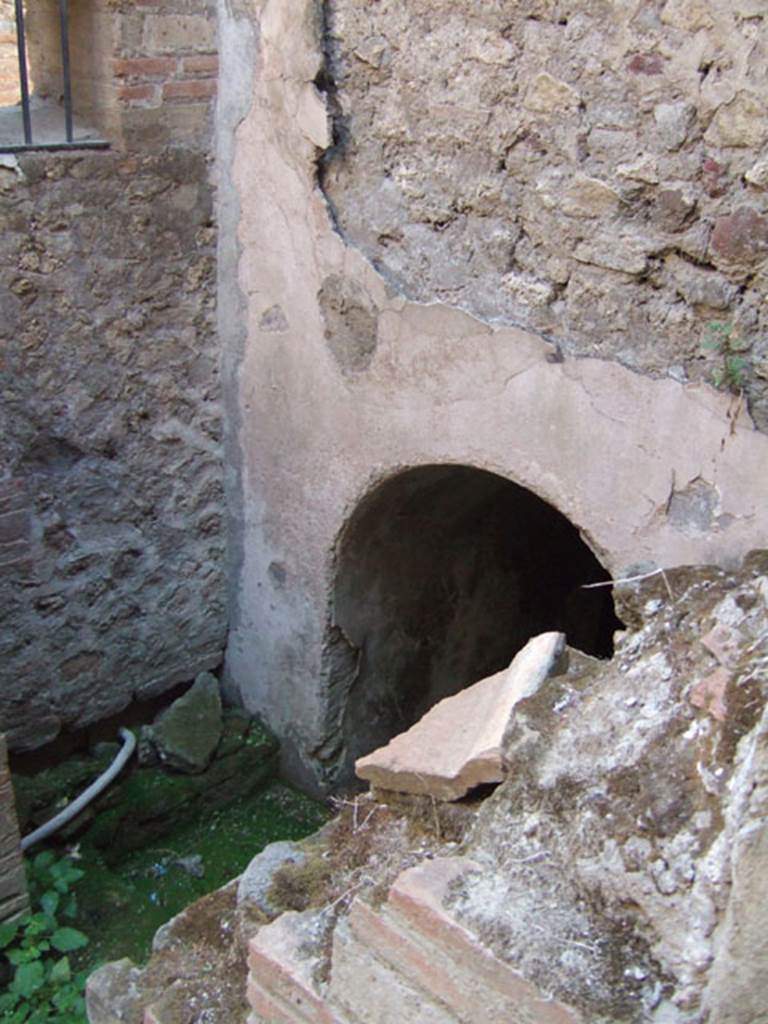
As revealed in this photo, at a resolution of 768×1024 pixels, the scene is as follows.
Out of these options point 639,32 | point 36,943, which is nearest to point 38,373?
point 36,943

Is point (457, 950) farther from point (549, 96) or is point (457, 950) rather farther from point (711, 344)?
point (549, 96)

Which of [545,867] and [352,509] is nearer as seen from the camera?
[545,867]

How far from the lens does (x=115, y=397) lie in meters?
4.20

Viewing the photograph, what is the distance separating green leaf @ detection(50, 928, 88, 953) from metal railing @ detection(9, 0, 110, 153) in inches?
95.9

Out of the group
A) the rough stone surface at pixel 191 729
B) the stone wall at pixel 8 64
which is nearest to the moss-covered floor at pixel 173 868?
the rough stone surface at pixel 191 729

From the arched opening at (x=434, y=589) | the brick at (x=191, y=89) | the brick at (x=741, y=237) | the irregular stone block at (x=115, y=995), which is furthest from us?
the arched opening at (x=434, y=589)

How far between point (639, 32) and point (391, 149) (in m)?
0.93

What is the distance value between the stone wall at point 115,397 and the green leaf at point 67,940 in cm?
80

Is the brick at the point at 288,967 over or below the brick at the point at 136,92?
below

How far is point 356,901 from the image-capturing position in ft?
7.02

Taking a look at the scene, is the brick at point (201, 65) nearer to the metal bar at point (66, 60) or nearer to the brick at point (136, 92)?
the brick at point (136, 92)

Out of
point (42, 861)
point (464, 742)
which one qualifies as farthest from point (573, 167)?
point (42, 861)

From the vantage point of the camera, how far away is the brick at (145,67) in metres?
3.86

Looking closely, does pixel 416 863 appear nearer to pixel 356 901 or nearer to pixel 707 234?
pixel 356 901
